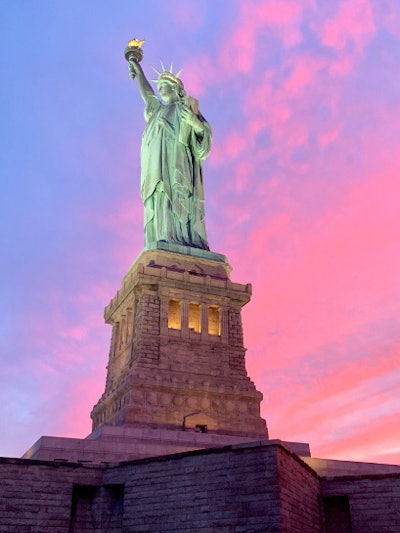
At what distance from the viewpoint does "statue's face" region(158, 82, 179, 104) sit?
34.9 metres

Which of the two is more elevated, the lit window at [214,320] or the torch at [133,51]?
the torch at [133,51]

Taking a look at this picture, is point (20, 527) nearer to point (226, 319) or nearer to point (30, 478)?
point (30, 478)

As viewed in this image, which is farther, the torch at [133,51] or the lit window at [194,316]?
the torch at [133,51]

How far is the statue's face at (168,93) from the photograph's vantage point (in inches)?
1375

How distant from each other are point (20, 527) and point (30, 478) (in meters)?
1.14

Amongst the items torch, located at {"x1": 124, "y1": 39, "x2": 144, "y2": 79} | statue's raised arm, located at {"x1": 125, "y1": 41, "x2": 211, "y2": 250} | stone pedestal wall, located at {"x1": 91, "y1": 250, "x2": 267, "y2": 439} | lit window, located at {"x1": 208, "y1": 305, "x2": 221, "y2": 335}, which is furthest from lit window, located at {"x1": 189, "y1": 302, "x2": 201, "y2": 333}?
torch, located at {"x1": 124, "y1": 39, "x2": 144, "y2": 79}

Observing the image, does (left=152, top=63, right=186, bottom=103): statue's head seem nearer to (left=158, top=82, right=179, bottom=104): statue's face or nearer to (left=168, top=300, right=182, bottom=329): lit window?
(left=158, top=82, right=179, bottom=104): statue's face

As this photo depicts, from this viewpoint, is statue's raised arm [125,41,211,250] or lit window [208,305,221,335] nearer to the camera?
lit window [208,305,221,335]

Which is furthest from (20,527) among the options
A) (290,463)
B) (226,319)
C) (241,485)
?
(226,319)

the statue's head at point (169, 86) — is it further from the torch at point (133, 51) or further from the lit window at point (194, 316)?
the lit window at point (194, 316)

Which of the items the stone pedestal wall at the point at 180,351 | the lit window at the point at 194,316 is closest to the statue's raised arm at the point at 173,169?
the stone pedestal wall at the point at 180,351

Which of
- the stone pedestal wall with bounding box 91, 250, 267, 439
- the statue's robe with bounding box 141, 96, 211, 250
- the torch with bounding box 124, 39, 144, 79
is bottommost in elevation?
the stone pedestal wall with bounding box 91, 250, 267, 439

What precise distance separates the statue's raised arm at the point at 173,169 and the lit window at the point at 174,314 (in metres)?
3.36

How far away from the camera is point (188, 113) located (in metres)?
33.6
